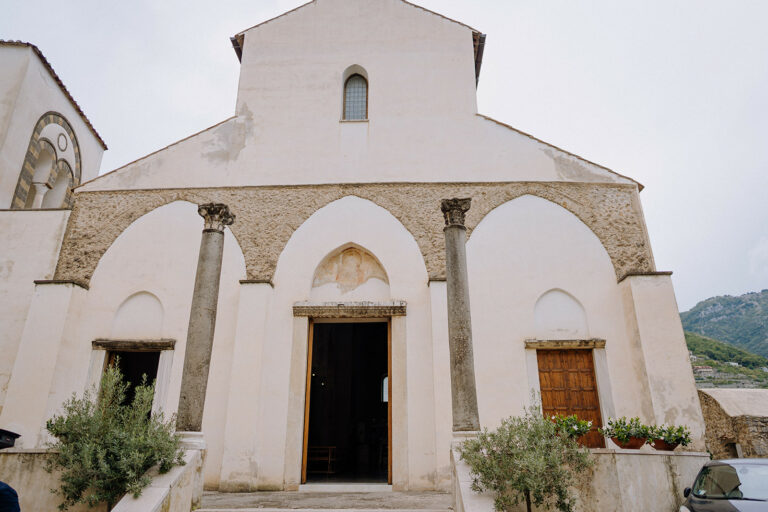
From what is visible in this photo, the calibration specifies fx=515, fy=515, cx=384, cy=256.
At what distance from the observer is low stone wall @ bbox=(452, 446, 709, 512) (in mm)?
5926

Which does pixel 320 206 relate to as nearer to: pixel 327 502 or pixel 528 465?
pixel 327 502

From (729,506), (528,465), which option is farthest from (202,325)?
(729,506)

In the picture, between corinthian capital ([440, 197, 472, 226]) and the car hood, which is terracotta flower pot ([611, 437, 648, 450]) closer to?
the car hood

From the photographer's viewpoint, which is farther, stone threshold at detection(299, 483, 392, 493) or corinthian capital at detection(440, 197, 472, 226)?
stone threshold at detection(299, 483, 392, 493)

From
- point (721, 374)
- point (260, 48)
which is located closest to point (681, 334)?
point (260, 48)

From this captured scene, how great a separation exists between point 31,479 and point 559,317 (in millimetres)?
8699

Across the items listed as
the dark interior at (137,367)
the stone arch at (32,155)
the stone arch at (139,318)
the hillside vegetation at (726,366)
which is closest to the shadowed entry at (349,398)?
the stone arch at (139,318)

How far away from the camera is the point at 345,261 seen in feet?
35.7

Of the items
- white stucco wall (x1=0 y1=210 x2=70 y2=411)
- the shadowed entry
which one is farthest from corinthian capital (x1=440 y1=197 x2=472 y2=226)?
white stucco wall (x1=0 y1=210 x2=70 y2=411)

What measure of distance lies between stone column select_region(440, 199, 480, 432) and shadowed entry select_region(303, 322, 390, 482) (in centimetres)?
745

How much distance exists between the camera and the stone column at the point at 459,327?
6930 mm

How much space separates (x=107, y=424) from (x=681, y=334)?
937 centimetres

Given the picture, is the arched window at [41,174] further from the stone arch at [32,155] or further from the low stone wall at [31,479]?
the low stone wall at [31,479]

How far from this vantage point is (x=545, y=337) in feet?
32.7
